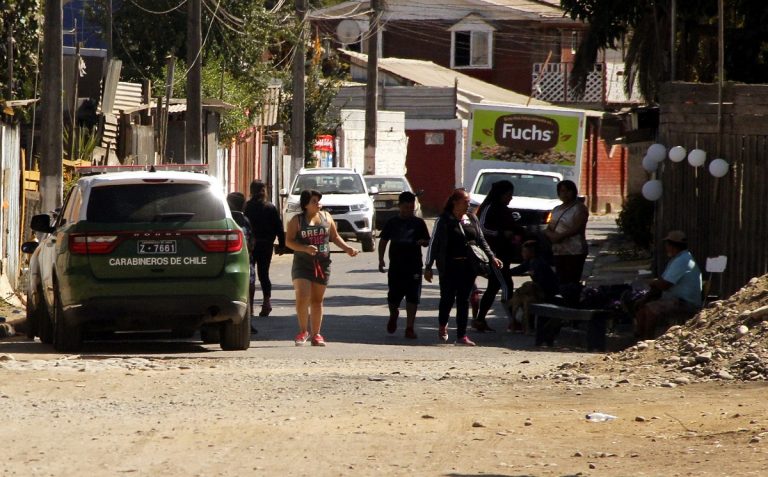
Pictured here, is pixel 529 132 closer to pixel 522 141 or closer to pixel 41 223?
pixel 522 141

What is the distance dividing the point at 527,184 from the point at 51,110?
453 inches

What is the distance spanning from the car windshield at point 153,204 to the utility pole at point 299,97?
72.6 feet

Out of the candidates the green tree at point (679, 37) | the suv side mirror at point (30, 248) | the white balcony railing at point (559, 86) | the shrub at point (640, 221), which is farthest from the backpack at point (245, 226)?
the white balcony railing at point (559, 86)

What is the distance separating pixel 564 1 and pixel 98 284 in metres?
9.64

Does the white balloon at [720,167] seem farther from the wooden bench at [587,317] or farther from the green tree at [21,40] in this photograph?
the green tree at [21,40]

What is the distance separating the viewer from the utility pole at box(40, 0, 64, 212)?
61.0ft

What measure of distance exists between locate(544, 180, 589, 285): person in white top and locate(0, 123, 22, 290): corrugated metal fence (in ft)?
24.3

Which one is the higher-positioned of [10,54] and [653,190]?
[10,54]

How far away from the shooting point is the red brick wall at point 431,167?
53.3 m

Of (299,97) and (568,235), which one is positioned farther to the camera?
(299,97)

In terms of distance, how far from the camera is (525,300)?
1608 cm

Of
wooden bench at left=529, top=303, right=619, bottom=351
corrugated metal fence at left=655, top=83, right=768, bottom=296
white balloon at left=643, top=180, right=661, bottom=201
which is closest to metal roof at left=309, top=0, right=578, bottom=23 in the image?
white balloon at left=643, top=180, right=661, bottom=201

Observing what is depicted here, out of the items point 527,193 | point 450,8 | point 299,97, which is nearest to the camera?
point 527,193

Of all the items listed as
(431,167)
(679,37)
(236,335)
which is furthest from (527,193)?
(431,167)
